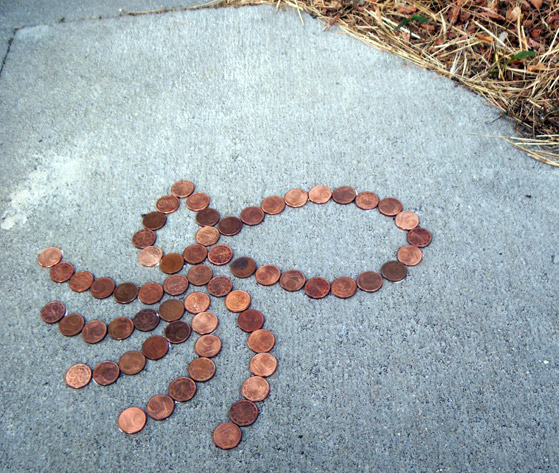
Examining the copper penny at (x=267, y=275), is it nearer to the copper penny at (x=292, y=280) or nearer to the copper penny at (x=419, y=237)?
the copper penny at (x=292, y=280)

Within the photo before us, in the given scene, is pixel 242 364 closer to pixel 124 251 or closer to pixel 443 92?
pixel 124 251

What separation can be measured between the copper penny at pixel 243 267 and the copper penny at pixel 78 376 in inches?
33.4

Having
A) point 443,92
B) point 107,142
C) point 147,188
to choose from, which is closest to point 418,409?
point 147,188

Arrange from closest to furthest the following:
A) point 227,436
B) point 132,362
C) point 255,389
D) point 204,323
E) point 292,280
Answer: point 227,436, point 255,389, point 132,362, point 204,323, point 292,280

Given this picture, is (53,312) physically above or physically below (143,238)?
below

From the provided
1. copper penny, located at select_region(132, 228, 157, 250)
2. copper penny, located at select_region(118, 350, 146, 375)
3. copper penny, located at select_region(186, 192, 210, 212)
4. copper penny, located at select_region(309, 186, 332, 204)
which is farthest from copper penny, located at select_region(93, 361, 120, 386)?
copper penny, located at select_region(309, 186, 332, 204)

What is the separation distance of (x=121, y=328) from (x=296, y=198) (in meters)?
1.19

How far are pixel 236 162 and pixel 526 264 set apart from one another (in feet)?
5.74

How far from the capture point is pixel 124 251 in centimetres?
271

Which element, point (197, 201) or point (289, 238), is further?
point (197, 201)

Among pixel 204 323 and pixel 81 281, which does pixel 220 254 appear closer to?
pixel 204 323

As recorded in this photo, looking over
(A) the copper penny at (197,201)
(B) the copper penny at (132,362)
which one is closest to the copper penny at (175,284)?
(B) the copper penny at (132,362)

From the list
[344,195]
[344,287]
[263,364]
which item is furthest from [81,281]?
[344,195]

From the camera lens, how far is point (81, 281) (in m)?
2.59
